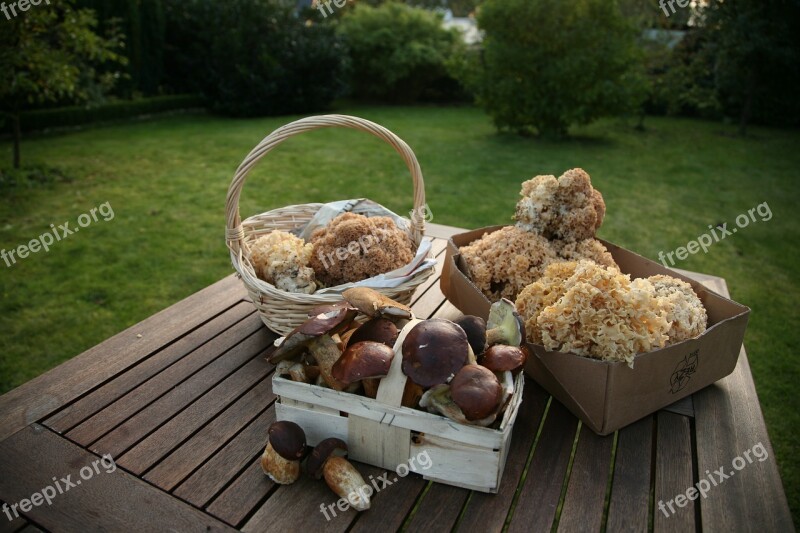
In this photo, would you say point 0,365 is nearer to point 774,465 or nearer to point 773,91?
point 774,465

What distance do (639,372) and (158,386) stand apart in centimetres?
156

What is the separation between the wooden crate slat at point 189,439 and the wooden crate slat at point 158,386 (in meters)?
0.15

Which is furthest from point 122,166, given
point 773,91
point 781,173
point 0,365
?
point 773,91

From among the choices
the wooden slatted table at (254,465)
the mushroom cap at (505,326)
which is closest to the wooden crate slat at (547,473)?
the wooden slatted table at (254,465)

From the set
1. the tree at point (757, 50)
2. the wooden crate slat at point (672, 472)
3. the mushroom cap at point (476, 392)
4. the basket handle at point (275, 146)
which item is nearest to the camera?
the mushroom cap at point (476, 392)

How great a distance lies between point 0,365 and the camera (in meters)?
3.27

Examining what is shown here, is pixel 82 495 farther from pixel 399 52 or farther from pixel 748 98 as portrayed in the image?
pixel 399 52

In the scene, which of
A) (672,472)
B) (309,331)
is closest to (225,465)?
(309,331)

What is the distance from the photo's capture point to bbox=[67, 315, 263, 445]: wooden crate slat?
5.34 ft

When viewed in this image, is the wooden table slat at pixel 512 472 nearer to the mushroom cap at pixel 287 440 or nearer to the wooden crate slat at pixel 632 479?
the wooden crate slat at pixel 632 479

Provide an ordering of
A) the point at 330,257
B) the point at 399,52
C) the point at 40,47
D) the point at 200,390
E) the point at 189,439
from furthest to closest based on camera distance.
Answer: the point at 399,52
the point at 40,47
the point at 330,257
the point at 200,390
the point at 189,439

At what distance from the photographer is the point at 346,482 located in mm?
1357

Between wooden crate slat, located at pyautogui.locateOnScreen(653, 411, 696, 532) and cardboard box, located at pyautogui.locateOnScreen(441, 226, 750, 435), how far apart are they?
0.07 meters

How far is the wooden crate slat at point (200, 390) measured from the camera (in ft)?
5.23
